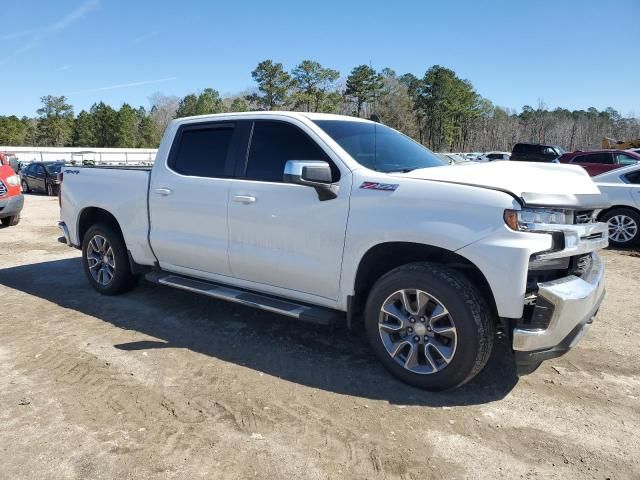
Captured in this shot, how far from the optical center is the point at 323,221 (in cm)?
379

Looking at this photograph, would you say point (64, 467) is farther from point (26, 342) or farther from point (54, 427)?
point (26, 342)

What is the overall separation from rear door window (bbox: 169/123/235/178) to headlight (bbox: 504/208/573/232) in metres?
2.52

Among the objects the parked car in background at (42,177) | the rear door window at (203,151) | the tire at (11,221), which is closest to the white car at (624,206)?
the rear door window at (203,151)

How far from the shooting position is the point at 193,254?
4.73 metres

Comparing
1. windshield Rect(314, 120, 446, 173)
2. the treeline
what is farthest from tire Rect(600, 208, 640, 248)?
the treeline

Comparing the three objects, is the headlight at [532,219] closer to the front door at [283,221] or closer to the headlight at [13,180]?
the front door at [283,221]

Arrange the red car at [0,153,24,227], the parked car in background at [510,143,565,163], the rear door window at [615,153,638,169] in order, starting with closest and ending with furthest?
the red car at [0,153,24,227] < the rear door window at [615,153,638,169] < the parked car in background at [510,143,565,163]

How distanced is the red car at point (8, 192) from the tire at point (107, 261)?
6117 millimetres

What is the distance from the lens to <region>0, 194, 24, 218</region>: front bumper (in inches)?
415

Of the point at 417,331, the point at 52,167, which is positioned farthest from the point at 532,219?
the point at 52,167

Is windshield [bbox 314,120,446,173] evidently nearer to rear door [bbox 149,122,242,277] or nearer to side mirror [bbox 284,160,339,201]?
side mirror [bbox 284,160,339,201]

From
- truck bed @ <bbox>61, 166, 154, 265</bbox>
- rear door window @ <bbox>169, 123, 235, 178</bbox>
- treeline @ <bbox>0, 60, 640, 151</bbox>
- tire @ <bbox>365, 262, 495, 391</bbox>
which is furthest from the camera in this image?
Result: treeline @ <bbox>0, 60, 640, 151</bbox>

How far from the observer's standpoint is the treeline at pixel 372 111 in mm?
72688

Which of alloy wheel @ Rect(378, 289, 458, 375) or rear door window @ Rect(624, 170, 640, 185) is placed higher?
rear door window @ Rect(624, 170, 640, 185)
